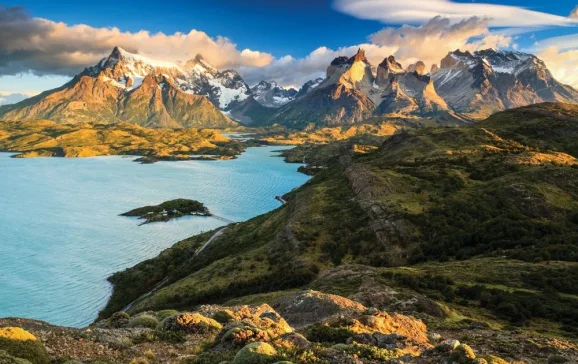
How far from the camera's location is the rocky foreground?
18.6 metres

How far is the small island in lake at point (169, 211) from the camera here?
570 feet

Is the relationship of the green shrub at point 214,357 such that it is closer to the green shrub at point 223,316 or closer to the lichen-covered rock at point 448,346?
the green shrub at point 223,316

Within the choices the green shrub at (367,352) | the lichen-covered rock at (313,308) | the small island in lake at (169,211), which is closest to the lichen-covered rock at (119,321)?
the lichen-covered rock at (313,308)

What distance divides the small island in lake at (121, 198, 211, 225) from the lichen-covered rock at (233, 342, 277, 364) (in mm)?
161214

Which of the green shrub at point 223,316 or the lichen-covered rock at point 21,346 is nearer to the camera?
the lichen-covered rock at point 21,346

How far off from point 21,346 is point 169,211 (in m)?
171

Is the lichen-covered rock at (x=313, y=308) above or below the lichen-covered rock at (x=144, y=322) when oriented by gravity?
below

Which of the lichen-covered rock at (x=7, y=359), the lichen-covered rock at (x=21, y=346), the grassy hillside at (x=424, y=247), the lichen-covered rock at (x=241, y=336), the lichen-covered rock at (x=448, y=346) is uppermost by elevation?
the lichen-covered rock at (x=7, y=359)

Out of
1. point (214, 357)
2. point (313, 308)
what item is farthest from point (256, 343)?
point (313, 308)

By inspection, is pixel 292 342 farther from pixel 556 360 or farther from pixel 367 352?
pixel 556 360

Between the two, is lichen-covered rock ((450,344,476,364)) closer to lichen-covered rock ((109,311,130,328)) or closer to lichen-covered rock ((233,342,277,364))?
lichen-covered rock ((233,342,277,364))

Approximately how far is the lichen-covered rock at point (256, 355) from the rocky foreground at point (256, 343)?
Result: 44 mm

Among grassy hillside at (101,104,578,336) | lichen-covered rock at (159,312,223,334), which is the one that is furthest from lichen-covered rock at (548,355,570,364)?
lichen-covered rock at (159,312,223,334)

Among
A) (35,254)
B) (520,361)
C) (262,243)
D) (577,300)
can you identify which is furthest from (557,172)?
(35,254)
